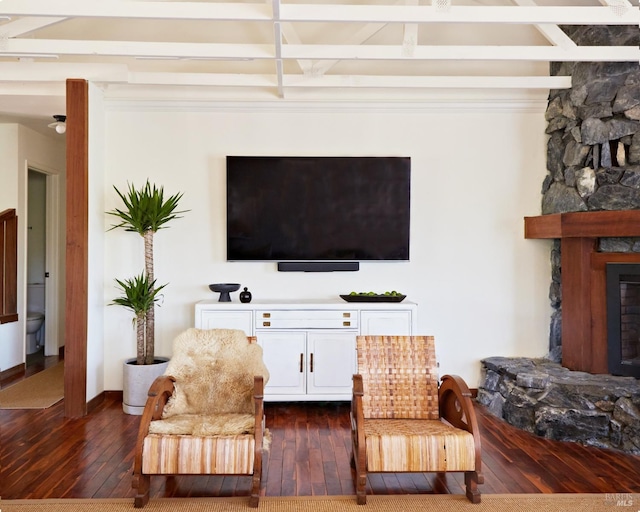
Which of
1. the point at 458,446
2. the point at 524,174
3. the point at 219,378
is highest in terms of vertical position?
the point at 524,174

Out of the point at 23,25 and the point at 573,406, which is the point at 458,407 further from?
the point at 23,25

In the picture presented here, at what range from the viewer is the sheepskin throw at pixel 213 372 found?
128 inches

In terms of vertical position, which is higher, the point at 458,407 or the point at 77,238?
the point at 77,238

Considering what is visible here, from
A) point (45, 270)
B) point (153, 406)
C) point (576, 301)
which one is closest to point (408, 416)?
point (153, 406)

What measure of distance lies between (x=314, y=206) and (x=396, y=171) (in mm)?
809

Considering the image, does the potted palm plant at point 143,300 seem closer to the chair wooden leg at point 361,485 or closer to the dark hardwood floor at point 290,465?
the dark hardwood floor at point 290,465

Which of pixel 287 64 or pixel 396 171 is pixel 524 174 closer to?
pixel 396 171

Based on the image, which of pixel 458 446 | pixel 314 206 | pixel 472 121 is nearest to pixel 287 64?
pixel 314 206

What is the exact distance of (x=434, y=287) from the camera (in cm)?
485

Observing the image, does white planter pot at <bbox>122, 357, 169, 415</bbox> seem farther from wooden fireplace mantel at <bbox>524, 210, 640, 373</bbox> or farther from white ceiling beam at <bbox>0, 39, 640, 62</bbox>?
wooden fireplace mantel at <bbox>524, 210, 640, 373</bbox>

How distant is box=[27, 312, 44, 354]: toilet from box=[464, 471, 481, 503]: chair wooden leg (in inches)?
222

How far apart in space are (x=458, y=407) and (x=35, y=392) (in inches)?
152

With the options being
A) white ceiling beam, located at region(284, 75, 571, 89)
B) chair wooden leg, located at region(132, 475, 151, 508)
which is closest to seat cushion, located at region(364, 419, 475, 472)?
chair wooden leg, located at region(132, 475, 151, 508)

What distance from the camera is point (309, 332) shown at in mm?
4379
